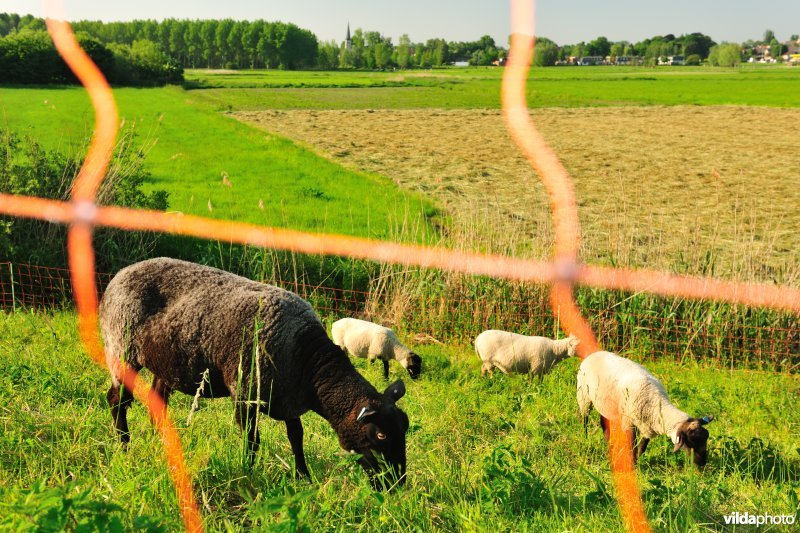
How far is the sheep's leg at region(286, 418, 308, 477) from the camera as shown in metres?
4.85

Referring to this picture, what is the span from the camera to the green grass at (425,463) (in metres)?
3.75

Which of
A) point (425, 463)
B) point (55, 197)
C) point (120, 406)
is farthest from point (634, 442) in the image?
point (55, 197)

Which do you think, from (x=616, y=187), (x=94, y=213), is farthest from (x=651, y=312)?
(x=616, y=187)

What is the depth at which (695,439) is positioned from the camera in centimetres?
578

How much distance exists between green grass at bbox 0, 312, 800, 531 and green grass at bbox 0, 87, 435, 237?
6.28 m

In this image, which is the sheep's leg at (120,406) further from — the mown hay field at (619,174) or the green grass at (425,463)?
the mown hay field at (619,174)

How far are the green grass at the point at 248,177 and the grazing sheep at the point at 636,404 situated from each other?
687cm

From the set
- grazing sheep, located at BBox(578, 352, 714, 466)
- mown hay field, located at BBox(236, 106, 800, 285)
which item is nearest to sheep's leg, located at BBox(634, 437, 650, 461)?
grazing sheep, located at BBox(578, 352, 714, 466)

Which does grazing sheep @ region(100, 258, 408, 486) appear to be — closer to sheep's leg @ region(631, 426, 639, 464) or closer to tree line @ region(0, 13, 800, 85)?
sheep's leg @ region(631, 426, 639, 464)

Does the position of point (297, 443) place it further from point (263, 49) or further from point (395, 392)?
point (263, 49)

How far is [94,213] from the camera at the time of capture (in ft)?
36.7

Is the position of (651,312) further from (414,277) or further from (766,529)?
(766,529)

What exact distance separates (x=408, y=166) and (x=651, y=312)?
50.2 feet

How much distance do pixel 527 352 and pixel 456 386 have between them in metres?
0.99
